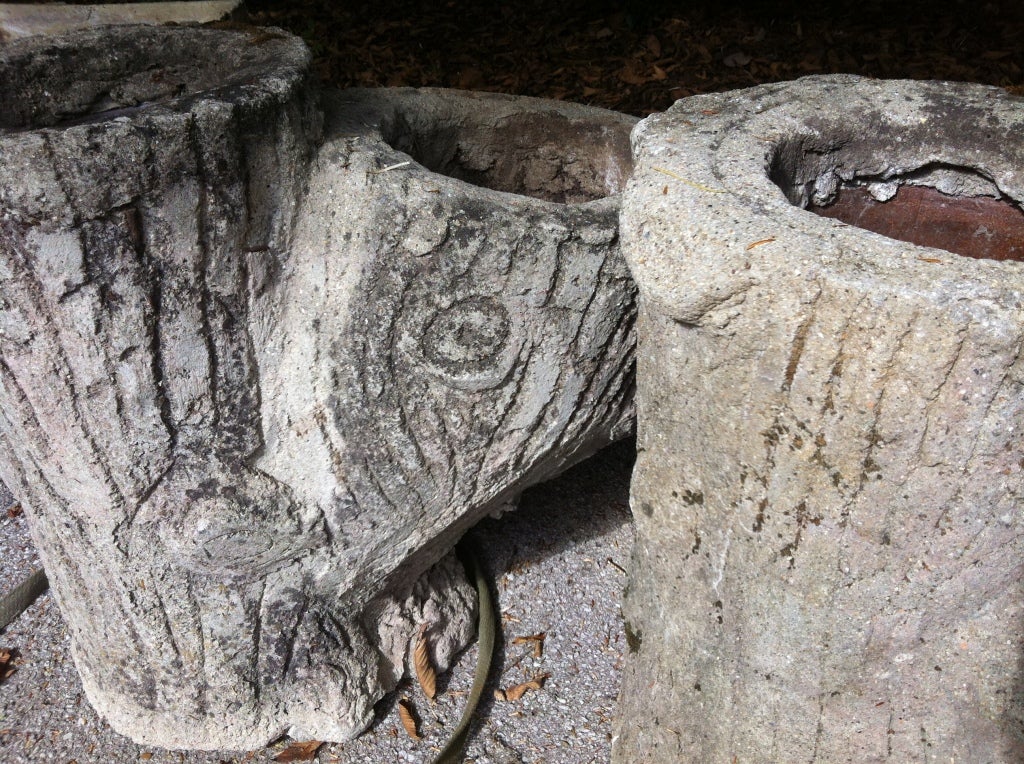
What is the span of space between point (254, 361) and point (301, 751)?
0.67m

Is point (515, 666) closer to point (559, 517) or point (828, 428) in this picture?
point (559, 517)

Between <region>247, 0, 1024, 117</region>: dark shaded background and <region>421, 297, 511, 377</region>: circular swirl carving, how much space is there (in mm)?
1739

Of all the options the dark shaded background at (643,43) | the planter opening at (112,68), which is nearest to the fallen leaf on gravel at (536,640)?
the planter opening at (112,68)

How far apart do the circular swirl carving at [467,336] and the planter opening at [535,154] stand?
18.2 inches

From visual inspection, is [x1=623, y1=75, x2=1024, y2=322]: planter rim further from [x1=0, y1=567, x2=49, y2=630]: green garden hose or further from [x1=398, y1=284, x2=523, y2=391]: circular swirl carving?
[x1=0, y1=567, x2=49, y2=630]: green garden hose

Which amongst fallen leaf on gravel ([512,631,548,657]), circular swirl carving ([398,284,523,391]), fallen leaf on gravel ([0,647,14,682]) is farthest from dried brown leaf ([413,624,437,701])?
fallen leaf on gravel ([0,647,14,682])

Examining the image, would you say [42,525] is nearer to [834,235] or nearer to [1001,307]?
[834,235]

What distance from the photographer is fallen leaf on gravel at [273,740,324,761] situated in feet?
5.21

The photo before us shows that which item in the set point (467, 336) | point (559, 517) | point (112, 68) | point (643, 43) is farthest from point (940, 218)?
point (643, 43)

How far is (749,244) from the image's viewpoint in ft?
3.27

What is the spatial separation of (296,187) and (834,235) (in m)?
0.73

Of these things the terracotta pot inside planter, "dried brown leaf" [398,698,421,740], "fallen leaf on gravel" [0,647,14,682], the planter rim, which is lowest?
"fallen leaf on gravel" [0,647,14,682]

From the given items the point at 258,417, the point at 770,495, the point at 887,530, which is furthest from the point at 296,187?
the point at 887,530

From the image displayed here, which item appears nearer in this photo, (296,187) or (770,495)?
(770,495)
